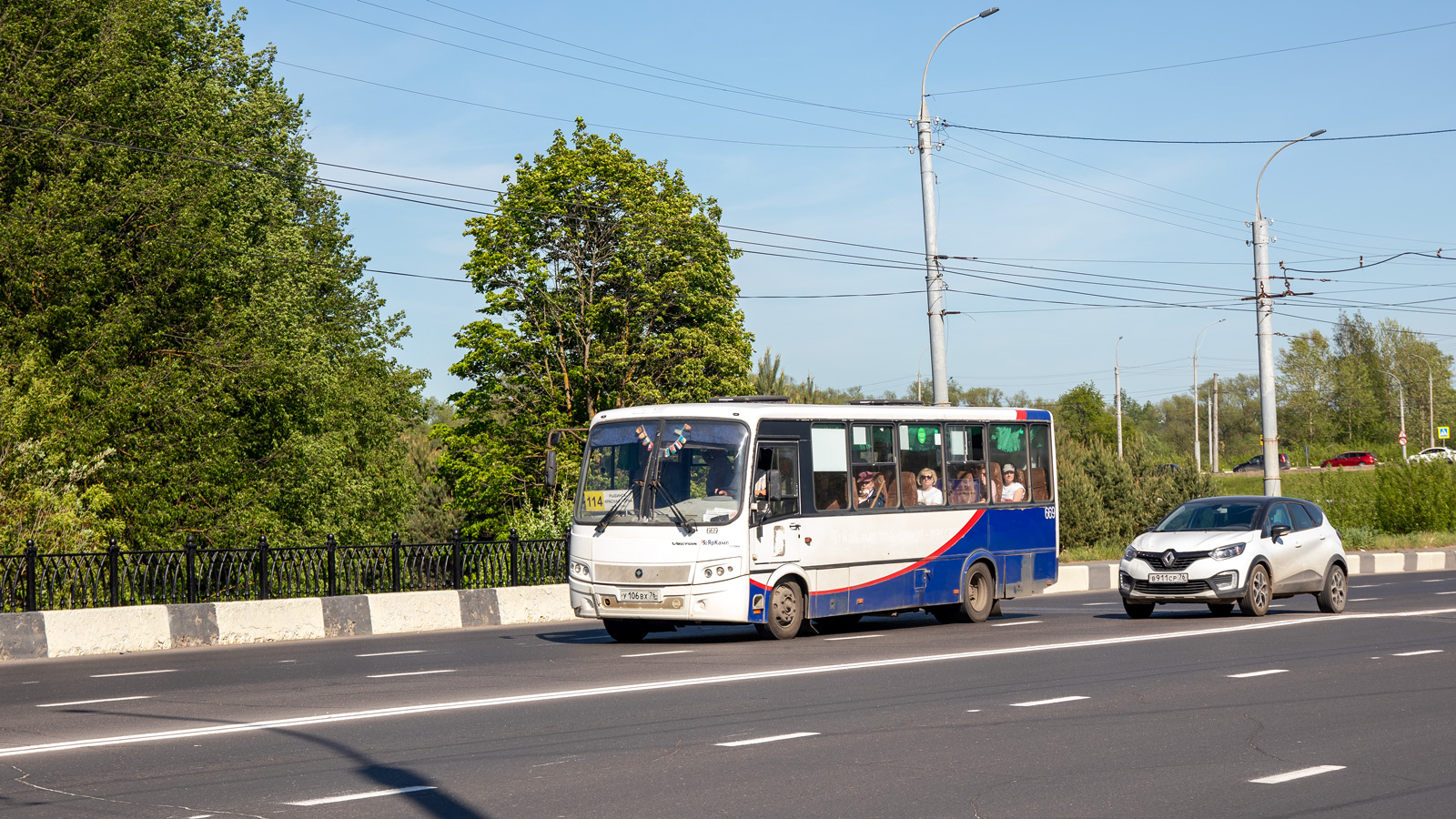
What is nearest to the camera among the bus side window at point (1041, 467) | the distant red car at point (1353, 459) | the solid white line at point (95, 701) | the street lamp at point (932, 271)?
the solid white line at point (95, 701)

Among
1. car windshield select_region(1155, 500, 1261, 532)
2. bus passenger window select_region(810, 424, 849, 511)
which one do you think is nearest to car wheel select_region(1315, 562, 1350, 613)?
car windshield select_region(1155, 500, 1261, 532)

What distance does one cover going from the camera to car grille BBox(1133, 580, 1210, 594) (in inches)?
726

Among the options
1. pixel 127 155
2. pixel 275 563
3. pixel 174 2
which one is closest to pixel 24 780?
pixel 275 563

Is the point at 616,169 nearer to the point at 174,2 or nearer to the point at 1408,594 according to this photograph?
the point at 174,2

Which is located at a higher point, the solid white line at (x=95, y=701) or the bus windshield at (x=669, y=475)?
the bus windshield at (x=669, y=475)

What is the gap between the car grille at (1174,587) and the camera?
1844 centimetres

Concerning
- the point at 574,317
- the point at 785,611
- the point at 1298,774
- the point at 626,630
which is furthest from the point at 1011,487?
the point at 574,317

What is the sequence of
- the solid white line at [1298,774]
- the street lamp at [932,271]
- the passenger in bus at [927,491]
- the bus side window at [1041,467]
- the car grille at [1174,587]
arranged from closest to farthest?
the solid white line at [1298,774] → the car grille at [1174,587] → the passenger in bus at [927,491] → the bus side window at [1041,467] → the street lamp at [932,271]

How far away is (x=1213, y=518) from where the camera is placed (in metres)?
19.4

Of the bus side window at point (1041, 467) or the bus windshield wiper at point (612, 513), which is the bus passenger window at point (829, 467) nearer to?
the bus windshield wiper at point (612, 513)

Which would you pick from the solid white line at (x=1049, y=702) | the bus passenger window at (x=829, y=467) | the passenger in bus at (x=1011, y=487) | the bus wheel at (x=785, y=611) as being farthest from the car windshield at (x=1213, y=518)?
the solid white line at (x=1049, y=702)

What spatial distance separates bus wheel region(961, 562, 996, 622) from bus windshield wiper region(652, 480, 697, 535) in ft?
16.8

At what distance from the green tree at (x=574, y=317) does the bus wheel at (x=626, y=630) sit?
2896cm

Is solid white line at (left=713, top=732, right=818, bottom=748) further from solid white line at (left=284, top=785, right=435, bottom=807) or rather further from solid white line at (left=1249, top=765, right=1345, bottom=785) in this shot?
solid white line at (left=1249, top=765, right=1345, bottom=785)
